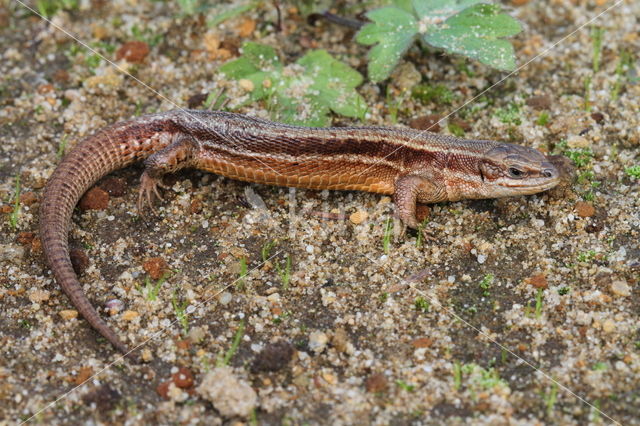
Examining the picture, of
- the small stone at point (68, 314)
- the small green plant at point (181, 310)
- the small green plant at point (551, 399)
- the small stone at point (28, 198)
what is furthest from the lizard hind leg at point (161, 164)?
the small green plant at point (551, 399)

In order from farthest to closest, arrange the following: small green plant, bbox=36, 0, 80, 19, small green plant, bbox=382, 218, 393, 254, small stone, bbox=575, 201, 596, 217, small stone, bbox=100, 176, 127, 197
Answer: small green plant, bbox=36, 0, 80, 19, small stone, bbox=100, 176, 127, 197, small stone, bbox=575, 201, 596, 217, small green plant, bbox=382, 218, 393, 254

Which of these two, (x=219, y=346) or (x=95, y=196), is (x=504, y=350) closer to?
(x=219, y=346)

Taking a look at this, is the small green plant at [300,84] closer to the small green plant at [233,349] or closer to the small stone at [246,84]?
the small stone at [246,84]

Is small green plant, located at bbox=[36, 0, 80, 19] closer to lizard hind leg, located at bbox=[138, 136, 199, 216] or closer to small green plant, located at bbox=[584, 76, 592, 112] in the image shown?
lizard hind leg, located at bbox=[138, 136, 199, 216]

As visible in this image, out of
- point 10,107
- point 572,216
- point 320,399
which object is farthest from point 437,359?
point 10,107

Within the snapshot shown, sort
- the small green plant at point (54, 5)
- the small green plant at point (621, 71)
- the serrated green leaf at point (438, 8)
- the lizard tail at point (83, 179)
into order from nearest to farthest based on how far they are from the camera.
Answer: the lizard tail at point (83, 179)
the serrated green leaf at point (438, 8)
the small green plant at point (621, 71)
the small green plant at point (54, 5)

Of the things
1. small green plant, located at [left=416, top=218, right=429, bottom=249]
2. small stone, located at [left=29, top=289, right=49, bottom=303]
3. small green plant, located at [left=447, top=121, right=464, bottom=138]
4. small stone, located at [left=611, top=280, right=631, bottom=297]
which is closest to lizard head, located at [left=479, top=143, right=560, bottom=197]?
small green plant, located at [left=416, top=218, right=429, bottom=249]
